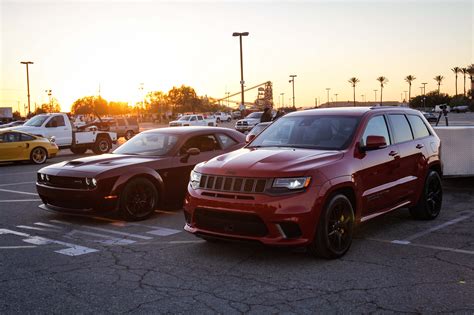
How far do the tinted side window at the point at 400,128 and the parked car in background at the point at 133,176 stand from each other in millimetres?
3104

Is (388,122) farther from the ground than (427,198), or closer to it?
farther from the ground

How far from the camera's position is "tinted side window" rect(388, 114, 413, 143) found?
714cm

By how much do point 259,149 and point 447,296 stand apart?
9.12ft

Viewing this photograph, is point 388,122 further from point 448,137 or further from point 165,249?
point 448,137

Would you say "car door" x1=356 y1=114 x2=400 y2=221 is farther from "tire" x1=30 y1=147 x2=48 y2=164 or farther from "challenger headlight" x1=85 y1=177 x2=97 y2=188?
"tire" x1=30 y1=147 x2=48 y2=164

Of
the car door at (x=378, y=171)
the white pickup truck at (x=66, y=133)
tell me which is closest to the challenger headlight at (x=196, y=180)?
the car door at (x=378, y=171)

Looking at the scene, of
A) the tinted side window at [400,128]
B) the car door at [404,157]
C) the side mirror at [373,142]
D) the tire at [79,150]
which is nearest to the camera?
the side mirror at [373,142]

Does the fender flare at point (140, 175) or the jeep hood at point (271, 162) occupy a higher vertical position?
the jeep hood at point (271, 162)

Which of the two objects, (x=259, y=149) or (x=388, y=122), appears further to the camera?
(x=388, y=122)

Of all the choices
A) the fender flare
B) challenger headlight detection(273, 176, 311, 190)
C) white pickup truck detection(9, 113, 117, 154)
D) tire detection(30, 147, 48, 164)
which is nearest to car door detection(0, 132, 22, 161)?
tire detection(30, 147, 48, 164)

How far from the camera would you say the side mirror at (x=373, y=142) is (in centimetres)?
615

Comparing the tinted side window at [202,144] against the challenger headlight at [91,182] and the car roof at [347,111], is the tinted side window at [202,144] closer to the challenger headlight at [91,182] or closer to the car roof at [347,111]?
the challenger headlight at [91,182]

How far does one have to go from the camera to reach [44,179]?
26.8 feet

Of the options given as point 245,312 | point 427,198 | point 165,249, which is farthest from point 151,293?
point 427,198
